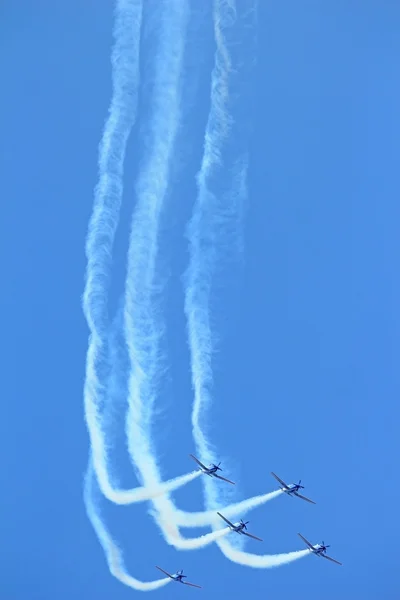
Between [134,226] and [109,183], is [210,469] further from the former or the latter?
[109,183]

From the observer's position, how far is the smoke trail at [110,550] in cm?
2116

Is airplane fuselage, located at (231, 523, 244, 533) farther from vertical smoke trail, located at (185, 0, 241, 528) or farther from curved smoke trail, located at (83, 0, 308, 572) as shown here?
vertical smoke trail, located at (185, 0, 241, 528)

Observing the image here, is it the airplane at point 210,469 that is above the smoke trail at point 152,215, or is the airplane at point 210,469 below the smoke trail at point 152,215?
below

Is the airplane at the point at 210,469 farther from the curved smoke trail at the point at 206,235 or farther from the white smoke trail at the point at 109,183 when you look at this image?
the white smoke trail at the point at 109,183

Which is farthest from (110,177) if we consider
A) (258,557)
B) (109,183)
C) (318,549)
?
(318,549)

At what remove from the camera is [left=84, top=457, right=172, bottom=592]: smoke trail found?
21156 mm

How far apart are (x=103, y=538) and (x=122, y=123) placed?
9.56 meters

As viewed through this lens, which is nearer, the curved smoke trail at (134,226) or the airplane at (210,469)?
the curved smoke trail at (134,226)

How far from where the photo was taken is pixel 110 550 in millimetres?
21469

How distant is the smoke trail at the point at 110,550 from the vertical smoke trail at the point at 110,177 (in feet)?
7.31

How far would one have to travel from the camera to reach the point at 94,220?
2038cm

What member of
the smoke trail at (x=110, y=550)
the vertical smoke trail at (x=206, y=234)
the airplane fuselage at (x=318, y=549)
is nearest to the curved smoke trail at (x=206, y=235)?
the vertical smoke trail at (x=206, y=234)

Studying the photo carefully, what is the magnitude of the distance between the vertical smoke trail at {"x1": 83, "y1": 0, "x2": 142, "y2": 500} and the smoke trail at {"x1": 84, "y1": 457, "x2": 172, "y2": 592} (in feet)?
7.31

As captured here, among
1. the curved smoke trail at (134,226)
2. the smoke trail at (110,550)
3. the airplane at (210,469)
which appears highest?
the curved smoke trail at (134,226)
